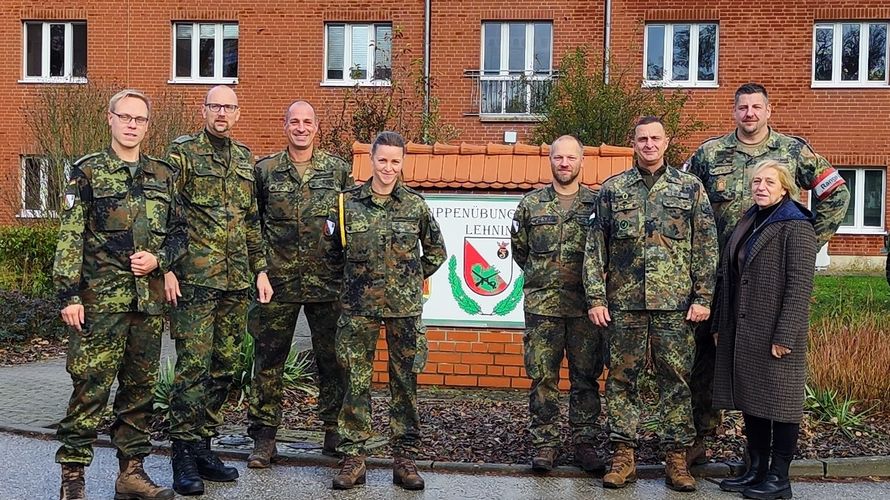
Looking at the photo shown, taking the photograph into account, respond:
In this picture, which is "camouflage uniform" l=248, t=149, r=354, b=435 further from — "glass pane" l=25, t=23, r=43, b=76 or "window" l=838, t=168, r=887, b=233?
"glass pane" l=25, t=23, r=43, b=76

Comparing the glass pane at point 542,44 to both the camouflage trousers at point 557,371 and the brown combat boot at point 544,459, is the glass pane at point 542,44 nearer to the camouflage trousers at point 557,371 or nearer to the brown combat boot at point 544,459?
the camouflage trousers at point 557,371

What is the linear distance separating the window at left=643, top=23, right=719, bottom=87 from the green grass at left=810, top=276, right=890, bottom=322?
5.39 metres

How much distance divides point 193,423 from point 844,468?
4.10 metres

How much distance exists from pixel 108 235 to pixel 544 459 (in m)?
2.96

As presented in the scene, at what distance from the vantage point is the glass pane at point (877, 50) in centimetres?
2105

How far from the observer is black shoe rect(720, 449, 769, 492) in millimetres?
5785

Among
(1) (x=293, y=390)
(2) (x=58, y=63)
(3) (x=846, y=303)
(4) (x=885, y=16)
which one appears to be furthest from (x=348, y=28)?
(1) (x=293, y=390)

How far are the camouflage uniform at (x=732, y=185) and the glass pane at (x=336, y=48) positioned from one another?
16.7m

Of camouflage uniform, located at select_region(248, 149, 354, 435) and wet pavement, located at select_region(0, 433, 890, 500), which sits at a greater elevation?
camouflage uniform, located at select_region(248, 149, 354, 435)

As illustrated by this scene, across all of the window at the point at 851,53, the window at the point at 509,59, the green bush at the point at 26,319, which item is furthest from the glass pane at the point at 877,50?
the green bush at the point at 26,319

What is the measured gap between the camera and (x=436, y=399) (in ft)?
26.0

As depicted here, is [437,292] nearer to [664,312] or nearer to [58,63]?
[664,312]

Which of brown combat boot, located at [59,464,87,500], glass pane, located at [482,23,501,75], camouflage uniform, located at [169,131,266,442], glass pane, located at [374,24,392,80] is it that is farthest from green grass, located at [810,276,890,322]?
glass pane, located at [374,24,392,80]

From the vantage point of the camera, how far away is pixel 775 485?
5660mm
